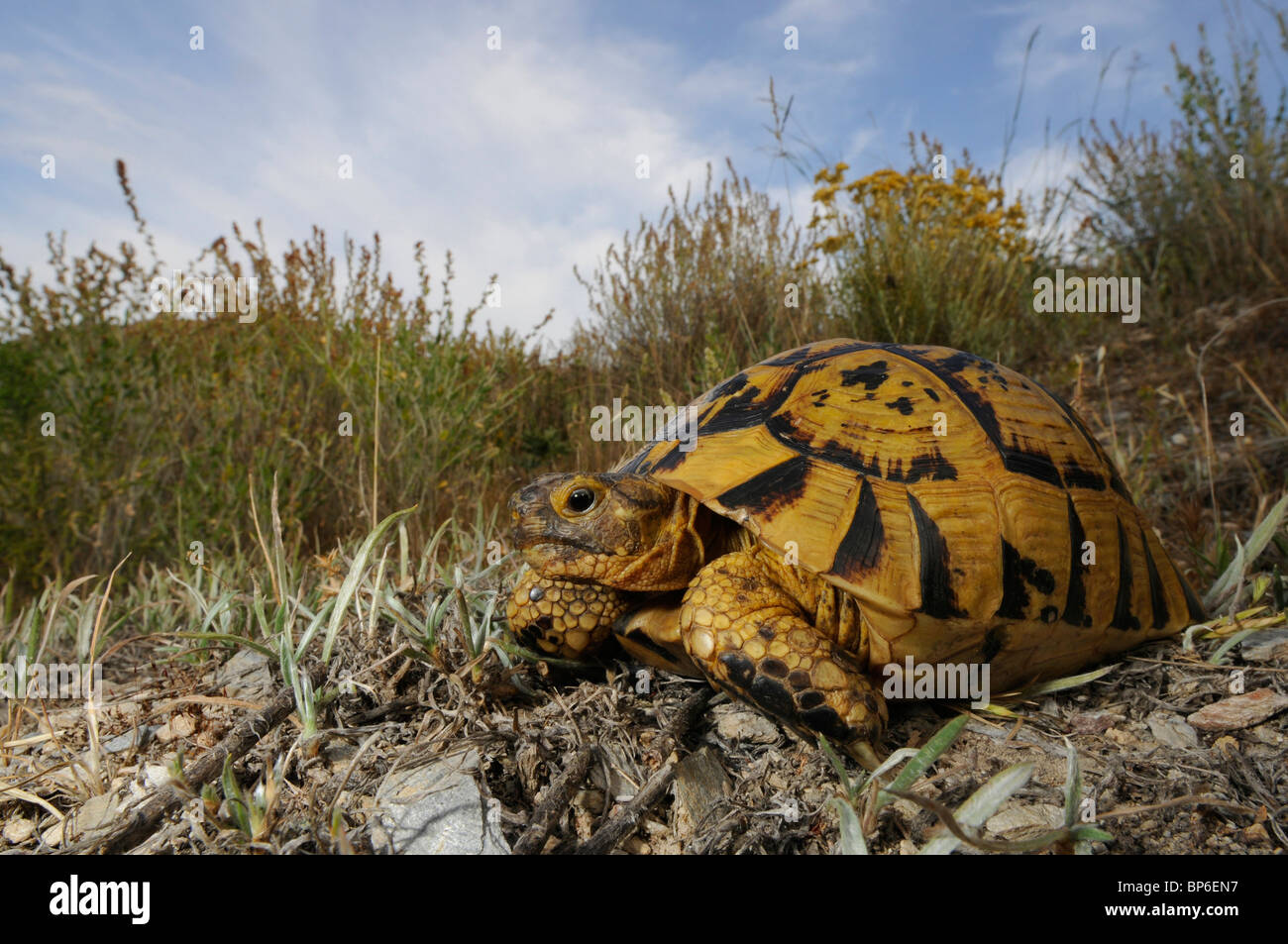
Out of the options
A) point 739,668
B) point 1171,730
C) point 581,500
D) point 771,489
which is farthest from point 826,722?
point 1171,730

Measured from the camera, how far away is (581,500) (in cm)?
187

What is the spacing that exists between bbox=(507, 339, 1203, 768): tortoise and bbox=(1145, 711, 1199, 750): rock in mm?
225

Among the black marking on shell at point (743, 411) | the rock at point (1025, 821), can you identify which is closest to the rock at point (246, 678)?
the black marking on shell at point (743, 411)

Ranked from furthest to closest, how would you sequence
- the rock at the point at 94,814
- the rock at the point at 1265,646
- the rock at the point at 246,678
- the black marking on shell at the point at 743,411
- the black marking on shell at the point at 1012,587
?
1. the rock at the point at 1265,646
2. the rock at the point at 246,678
3. the black marking on shell at the point at 743,411
4. the black marking on shell at the point at 1012,587
5. the rock at the point at 94,814

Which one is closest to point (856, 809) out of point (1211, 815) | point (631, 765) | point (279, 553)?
point (631, 765)

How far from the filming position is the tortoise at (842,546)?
5.45 ft

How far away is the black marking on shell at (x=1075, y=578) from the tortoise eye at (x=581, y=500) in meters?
1.28

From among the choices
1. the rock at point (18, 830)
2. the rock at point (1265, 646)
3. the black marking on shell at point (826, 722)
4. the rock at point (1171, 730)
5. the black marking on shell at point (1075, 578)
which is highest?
the black marking on shell at point (1075, 578)

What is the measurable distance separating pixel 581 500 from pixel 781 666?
645 millimetres

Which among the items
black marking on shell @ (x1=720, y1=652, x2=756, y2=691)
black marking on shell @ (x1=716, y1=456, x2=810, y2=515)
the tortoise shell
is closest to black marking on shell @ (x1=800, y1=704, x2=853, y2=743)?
black marking on shell @ (x1=720, y1=652, x2=756, y2=691)

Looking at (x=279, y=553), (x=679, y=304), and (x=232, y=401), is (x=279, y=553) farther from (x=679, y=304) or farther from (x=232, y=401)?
(x=679, y=304)

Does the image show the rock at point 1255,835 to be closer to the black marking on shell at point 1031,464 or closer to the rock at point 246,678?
the black marking on shell at point 1031,464

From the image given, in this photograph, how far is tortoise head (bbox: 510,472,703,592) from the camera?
6.11 feet

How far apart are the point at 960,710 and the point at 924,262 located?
4.59m
